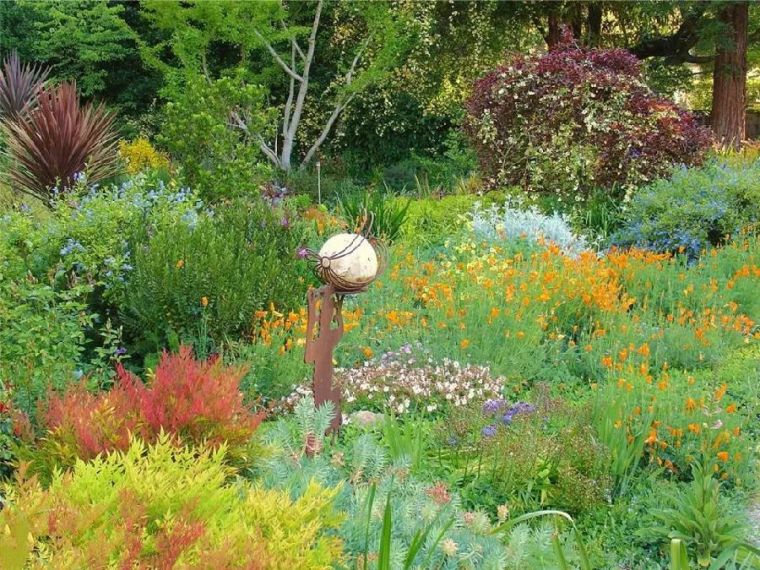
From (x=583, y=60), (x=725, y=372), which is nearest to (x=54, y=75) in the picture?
(x=583, y=60)

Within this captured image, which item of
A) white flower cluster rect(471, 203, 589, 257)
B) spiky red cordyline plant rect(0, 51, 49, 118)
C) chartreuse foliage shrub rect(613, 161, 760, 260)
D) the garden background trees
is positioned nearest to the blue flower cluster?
white flower cluster rect(471, 203, 589, 257)

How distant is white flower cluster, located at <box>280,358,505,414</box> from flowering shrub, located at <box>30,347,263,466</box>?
4.36ft

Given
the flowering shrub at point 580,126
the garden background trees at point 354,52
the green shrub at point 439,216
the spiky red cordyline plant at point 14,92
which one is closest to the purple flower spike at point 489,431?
the green shrub at point 439,216

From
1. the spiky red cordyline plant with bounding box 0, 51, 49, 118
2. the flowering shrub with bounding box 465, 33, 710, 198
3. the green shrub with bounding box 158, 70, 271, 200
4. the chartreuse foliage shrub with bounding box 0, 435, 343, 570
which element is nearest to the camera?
the chartreuse foliage shrub with bounding box 0, 435, 343, 570

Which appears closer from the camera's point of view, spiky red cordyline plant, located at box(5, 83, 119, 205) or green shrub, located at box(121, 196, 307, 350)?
green shrub, located at box(121, 196, 307, 350)

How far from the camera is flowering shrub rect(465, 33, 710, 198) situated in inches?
387

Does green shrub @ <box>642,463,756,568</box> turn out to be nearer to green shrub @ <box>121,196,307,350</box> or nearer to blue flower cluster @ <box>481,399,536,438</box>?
blue flower cluster @ <box>481,399,536,438</box>

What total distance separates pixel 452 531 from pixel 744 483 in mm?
1750

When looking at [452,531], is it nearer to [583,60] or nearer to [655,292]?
[655,292]

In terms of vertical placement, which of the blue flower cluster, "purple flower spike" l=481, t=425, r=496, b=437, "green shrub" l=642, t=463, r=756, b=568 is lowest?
"green shrub" l=642, t=463, r=756, b=568

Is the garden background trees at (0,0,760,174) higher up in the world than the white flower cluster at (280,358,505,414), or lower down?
higher up

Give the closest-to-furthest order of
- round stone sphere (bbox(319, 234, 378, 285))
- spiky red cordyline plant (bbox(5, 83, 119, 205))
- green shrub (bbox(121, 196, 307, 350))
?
round stone sphere (bbox(319, 234, 378, 285)), green shrub (bbox(121, 196, 307, 350)), spiky red cordyline plant (bbox(5, 83, 119, 205))

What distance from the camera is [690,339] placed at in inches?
196

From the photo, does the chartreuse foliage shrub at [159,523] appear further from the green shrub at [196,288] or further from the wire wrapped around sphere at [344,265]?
the green shrub at [196,288]
